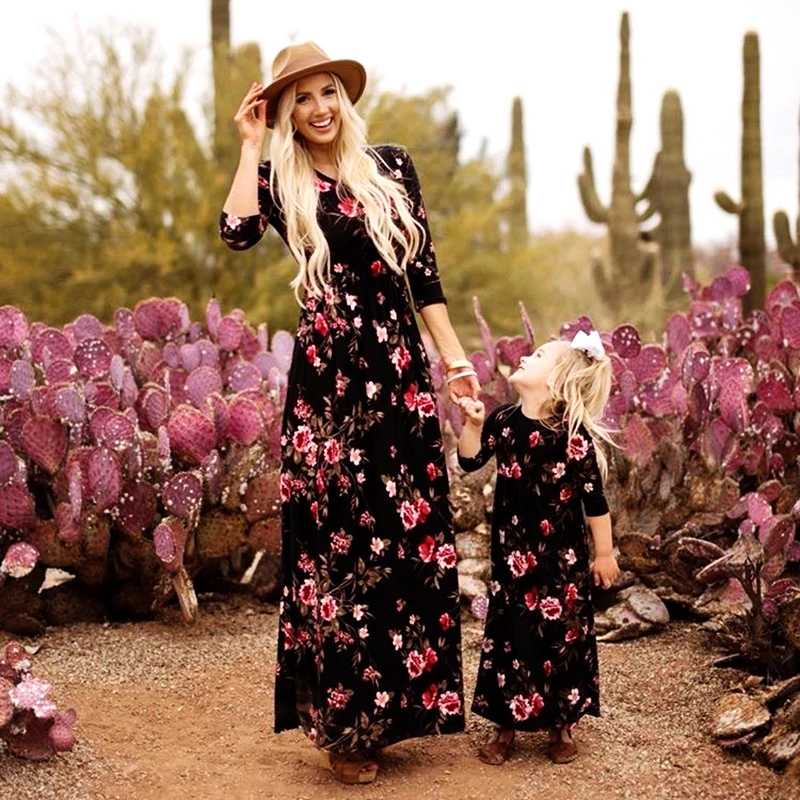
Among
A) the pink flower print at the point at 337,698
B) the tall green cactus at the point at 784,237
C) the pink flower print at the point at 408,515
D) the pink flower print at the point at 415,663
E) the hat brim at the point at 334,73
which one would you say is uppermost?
the tall green cactus at the point at 784,237

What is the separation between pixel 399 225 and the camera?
389cm

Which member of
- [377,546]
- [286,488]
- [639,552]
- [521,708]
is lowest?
[521,708]

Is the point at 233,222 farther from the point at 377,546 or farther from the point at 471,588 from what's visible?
the point at 471,588

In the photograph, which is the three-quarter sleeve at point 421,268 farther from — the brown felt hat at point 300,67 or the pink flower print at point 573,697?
the pink flower print at point 573,697

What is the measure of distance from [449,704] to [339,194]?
1.45m

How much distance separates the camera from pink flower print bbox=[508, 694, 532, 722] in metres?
3.86

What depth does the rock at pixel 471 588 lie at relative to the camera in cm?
530

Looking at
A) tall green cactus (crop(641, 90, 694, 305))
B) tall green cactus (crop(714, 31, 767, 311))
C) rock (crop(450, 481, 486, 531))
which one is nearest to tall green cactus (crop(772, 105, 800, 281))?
tall green cactus (crop(714, 31, 767, 311))

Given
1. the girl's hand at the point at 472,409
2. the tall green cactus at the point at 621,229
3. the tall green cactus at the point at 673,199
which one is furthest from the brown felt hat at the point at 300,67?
the tall green cactus at the point at 621,229

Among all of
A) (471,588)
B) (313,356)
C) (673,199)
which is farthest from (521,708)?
(673,199)

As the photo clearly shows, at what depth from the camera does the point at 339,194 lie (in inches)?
151

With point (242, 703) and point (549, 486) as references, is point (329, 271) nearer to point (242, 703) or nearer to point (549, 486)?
point (549, 486)

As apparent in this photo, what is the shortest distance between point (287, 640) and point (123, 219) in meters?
11.0

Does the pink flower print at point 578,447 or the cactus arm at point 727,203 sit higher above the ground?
the cactus arm at point 727,203
